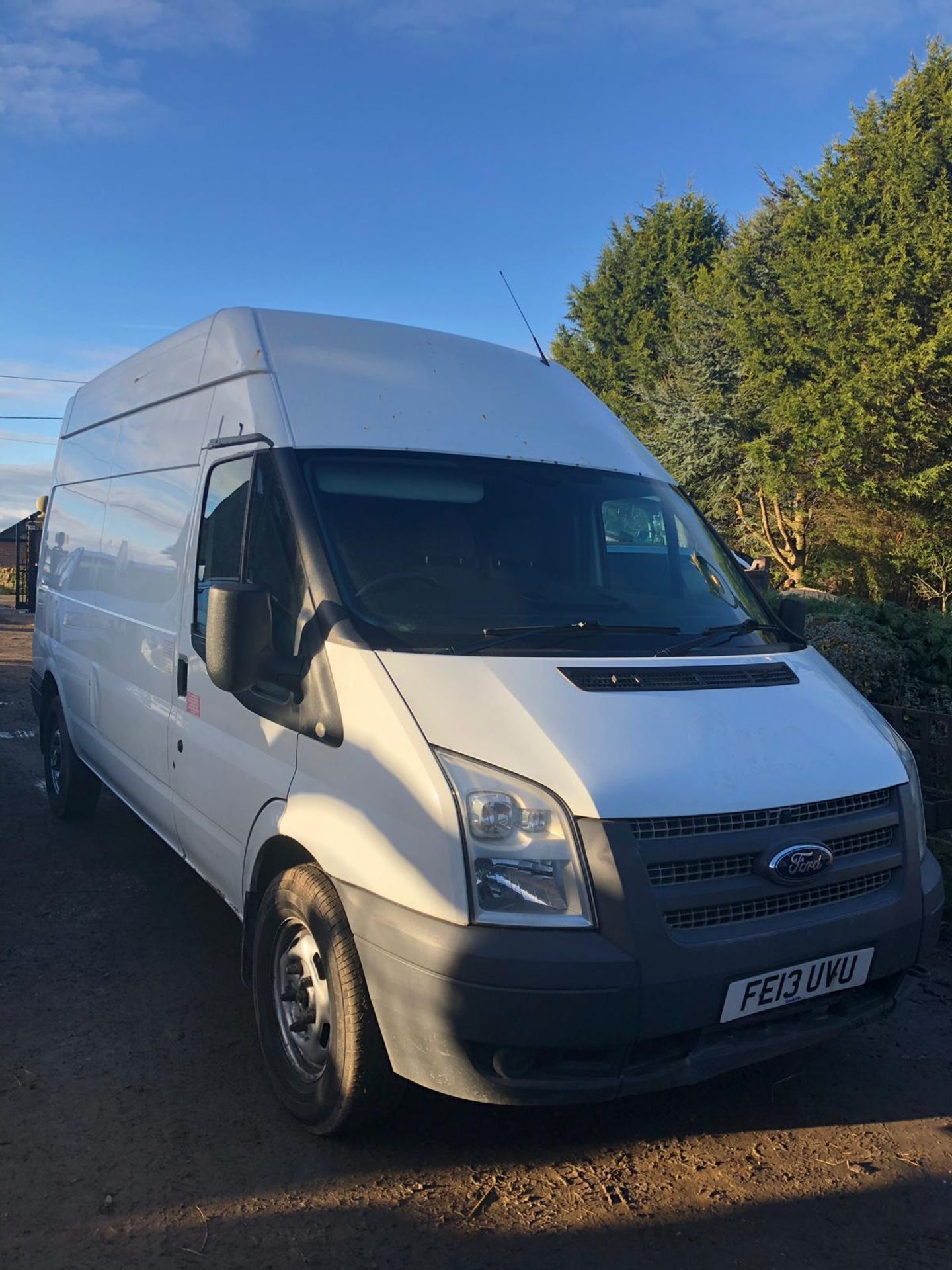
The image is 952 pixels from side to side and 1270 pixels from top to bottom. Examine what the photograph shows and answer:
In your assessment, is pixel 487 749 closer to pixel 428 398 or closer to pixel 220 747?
pixel 220 747

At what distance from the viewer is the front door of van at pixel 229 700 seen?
350 centimetres

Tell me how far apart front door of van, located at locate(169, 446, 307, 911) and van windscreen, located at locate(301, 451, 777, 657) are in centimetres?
22

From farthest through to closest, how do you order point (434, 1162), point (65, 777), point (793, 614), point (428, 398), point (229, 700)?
point (65, 777) → point (793, 614) → point (428, 398) → point (229, 700) → point (434, 1162)

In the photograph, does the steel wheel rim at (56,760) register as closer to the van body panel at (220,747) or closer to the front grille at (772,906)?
the van body panel at (220,747)

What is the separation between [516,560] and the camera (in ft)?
12.4

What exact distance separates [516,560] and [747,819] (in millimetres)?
1324

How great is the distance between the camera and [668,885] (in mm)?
2791

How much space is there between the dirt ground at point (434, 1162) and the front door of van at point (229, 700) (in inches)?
26.7

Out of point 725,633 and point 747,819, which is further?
point 725,633

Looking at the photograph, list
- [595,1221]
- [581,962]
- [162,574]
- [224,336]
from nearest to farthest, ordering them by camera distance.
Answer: [581,962]
[595,1221]
[224,336]
[162,574]

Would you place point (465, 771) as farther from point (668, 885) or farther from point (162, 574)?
point (162, 574)

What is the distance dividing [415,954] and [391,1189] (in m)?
0.80

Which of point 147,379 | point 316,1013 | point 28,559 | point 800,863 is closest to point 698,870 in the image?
point 800,863

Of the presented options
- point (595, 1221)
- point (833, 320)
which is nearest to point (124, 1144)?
point (595, 1221)
